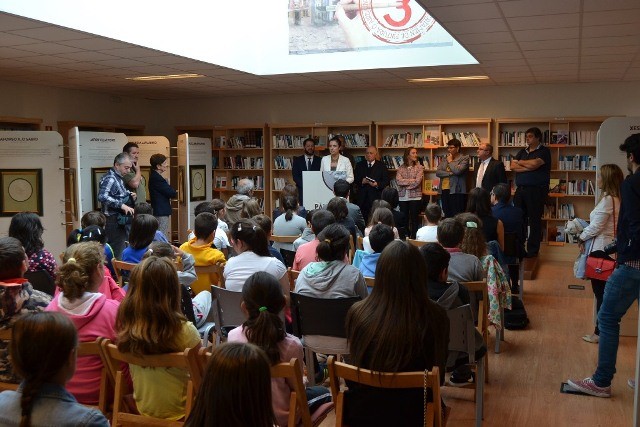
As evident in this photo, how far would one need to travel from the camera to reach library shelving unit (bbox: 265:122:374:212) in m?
11.5

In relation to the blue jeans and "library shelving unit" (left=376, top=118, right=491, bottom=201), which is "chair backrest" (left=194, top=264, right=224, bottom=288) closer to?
the blue jeans

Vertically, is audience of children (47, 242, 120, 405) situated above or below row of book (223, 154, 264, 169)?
below

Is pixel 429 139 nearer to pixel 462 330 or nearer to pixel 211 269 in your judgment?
pixel 211 269

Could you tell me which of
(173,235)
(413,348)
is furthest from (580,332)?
(173,235)

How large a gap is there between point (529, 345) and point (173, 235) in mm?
7905

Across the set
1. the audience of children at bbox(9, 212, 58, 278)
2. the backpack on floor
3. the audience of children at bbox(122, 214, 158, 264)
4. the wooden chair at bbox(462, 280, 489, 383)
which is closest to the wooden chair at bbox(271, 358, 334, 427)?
the wooden chair at bbox(462, 280, 489, 383)

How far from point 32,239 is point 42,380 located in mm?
3141

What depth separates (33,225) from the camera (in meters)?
4.63

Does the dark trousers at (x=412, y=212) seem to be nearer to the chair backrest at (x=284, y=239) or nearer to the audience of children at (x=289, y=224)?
the audience of children at (x=289, y=224)

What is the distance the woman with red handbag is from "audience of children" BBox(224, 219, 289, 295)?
8.33ft

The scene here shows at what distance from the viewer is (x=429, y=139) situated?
1099cm

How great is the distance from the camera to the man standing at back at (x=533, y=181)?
9.61 metres

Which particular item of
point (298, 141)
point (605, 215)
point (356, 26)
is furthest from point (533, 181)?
point (605, 215)

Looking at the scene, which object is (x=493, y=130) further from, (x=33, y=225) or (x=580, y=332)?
(x=33, y=225)
